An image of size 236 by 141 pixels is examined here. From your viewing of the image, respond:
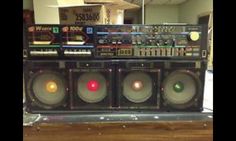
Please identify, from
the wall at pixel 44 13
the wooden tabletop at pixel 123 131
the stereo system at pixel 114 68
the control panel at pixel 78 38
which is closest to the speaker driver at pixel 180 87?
the stereo system at pixel 114 68

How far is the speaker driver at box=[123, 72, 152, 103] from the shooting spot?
3.61ft

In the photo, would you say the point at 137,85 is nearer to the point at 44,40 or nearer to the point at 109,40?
the point at 109,40

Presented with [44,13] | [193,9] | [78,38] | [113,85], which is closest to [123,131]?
[113,85]

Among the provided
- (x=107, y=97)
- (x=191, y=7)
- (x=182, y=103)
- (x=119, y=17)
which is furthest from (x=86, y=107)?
(x=191, y=7)

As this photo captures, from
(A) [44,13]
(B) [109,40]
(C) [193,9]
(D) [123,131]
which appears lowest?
(D) [123,131]

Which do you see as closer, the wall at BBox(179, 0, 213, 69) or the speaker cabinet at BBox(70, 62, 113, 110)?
the speaker cabinet at BBox(70, 62, 113, 110)

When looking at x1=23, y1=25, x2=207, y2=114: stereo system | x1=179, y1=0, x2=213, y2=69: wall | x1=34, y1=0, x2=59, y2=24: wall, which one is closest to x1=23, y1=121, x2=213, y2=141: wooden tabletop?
x1=23, y1=25, x2=207, y2=114: stereo system

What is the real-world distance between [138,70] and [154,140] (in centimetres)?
28

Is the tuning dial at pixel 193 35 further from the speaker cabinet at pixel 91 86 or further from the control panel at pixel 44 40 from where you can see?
the control panel at pixel 44 40

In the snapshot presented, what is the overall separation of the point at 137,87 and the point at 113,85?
10 cm

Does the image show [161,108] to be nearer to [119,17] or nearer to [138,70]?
[138,70]

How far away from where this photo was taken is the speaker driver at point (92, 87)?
3.60 feet

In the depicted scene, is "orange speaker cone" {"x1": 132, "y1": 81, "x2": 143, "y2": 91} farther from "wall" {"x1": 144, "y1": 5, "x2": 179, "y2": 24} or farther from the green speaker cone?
"wall" {"x1": 144, "y1": 5, "x2": 179, "y2": 24}

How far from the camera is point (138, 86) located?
3.64ft
